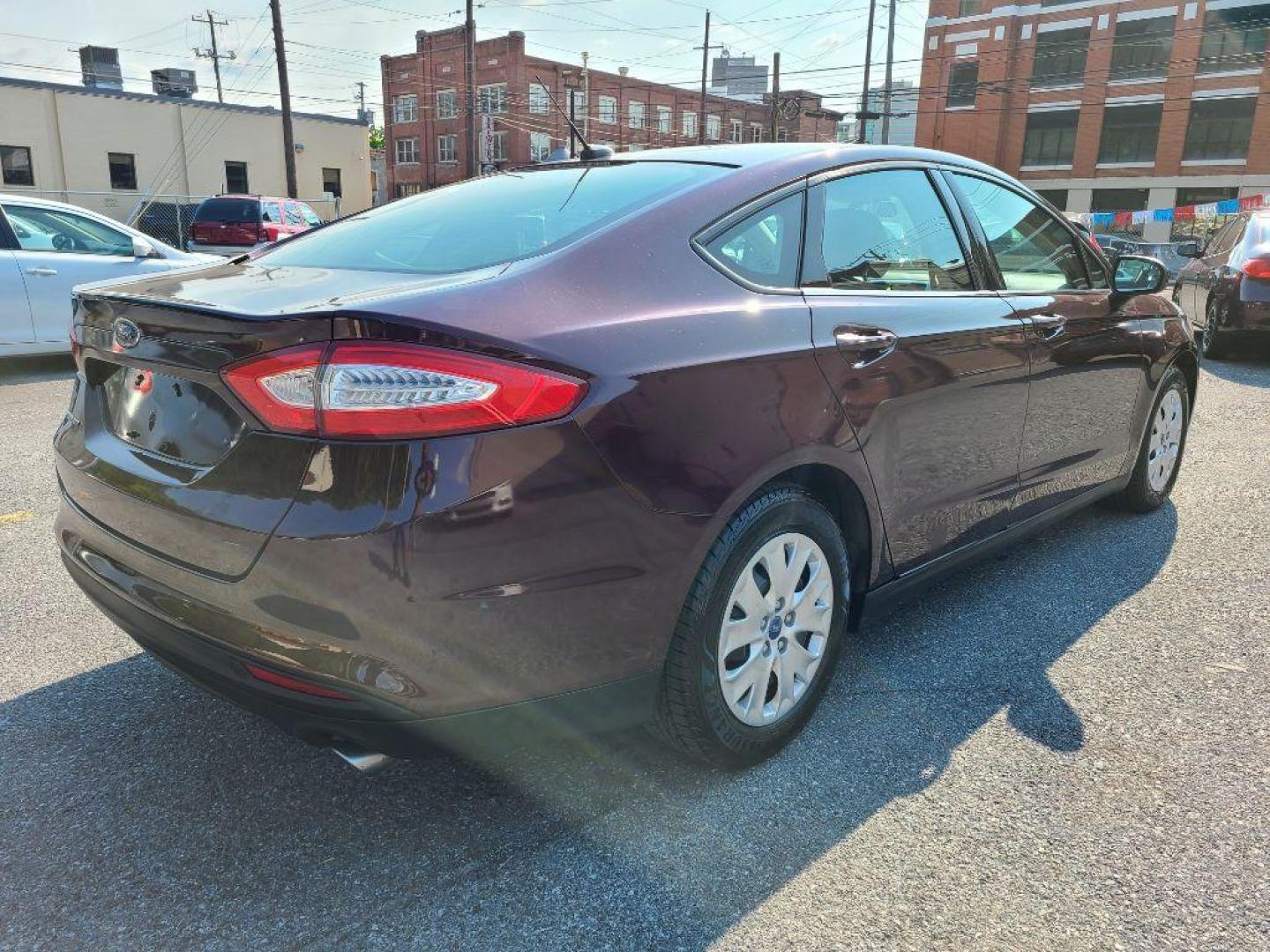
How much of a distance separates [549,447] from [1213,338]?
10068mm

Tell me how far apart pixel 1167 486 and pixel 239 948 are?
4.59m

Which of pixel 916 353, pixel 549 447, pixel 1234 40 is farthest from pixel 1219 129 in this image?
pixel 549 447

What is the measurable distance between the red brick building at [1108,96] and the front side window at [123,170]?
39021mm

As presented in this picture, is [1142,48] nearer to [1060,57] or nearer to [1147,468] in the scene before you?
[1060,57]

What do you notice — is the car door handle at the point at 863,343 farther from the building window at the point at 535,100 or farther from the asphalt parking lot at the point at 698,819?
the building window at the point at 535,100

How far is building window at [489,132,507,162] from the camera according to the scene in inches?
2028

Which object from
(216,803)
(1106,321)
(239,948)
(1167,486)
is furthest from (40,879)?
(1167,486)

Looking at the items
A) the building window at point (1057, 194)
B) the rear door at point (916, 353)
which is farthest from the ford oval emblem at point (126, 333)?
the building window at point (1057, 194)

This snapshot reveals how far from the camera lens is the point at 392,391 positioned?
1.76 m

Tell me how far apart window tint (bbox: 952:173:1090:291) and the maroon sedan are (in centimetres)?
34

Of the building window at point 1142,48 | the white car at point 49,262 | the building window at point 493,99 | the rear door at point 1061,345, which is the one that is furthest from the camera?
the building window at point 493,99

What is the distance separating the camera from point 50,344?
8047 millimetres

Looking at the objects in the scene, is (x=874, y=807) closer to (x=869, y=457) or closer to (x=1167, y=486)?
(x=869, y=457)

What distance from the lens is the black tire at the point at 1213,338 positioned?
9602 mm
